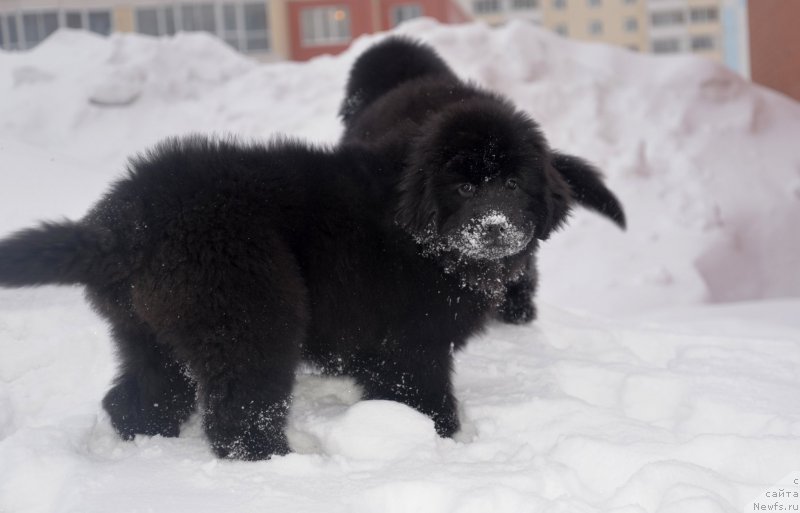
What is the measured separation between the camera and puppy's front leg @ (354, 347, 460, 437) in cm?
293

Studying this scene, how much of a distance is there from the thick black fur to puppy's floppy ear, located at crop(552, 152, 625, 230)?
700 millimetres

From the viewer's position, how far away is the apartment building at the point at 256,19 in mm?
12945

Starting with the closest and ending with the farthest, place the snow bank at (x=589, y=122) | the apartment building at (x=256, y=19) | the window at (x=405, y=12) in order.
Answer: the snow bank at (x=589, y=122), the apartment building at (x=256, y=19), the window at (x=405, y=12)

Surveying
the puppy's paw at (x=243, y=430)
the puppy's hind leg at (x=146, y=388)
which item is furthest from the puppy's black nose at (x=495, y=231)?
the puppy's hind leg at (x=146, y=388)

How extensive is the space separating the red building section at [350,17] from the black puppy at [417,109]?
28.7 feet

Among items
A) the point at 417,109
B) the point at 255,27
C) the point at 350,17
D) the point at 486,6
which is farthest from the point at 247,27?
the point at 417,109

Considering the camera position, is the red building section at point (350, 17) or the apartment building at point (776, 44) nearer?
the apartment building at point (776, 44)

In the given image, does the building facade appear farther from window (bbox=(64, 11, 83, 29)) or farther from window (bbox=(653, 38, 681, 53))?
window (bbox=(653, 38, 681, 53))

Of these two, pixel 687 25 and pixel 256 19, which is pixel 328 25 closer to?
pixel 256 19

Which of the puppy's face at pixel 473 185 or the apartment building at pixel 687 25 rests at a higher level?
the puppy's face at pixel 473 185

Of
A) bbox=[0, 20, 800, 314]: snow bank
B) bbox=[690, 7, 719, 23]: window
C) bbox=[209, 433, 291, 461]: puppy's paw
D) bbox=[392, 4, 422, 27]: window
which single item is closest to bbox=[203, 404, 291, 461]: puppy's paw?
bbox=[209, 433, 291, 461]: puppy's paw

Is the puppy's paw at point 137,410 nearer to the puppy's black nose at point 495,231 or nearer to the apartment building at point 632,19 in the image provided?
the puppy's black nose at point 495,231

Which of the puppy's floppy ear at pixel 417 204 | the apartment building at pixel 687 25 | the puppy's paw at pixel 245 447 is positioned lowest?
the apartment building at pixel 687 25

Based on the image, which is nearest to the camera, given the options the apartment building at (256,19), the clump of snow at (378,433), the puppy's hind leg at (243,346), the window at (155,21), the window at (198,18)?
the puppy's hind leg at (243,346)
